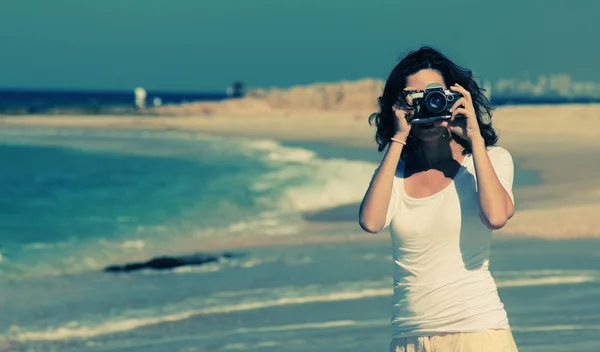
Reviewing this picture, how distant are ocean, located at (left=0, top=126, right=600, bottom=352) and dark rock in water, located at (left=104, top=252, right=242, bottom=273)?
0.58 ft

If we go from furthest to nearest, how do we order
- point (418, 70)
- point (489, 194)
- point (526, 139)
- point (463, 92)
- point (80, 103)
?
1. point (80, 103)
2. point (526, 139)
3. point (418, 70)
4. point (463, 92)
5. point (489, 194)

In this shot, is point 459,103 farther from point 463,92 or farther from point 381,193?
point 381,193

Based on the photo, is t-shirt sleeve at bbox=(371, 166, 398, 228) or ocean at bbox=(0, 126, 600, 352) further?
ocean at bbox=(0, 126, 600, 352)

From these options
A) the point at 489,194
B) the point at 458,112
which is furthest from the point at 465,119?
the point at 489,194

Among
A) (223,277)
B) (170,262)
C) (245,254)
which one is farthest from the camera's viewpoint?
(245,254)

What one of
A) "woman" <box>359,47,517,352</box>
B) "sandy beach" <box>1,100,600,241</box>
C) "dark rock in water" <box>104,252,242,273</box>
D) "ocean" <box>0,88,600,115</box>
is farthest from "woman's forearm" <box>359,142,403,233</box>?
"ocean" <box>0,88,600,115</box>

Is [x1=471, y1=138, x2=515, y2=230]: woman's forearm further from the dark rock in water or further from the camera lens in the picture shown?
the dark rock in water

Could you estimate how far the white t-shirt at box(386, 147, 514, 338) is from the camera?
10.3 feet

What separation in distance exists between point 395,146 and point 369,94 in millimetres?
70794

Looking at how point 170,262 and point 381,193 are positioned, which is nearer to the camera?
point 381,193

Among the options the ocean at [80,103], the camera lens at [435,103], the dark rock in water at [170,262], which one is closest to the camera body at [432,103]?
the camera lens at [435,103]

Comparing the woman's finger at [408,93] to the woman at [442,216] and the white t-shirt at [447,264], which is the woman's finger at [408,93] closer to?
the woman at [442,216]

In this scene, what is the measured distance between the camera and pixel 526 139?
1223 inches

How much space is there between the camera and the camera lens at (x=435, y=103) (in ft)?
10.2
